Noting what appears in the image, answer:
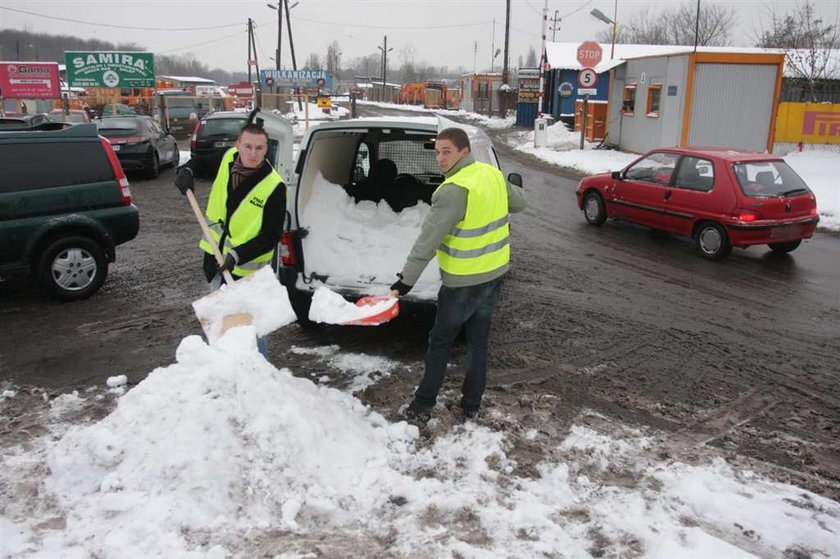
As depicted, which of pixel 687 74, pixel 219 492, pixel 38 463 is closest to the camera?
pixel 219 492

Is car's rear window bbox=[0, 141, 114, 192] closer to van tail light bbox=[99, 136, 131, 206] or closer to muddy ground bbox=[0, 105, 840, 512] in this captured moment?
van tail light bbox=[99, 136, 131, 206]

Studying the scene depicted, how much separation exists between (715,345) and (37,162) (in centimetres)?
699

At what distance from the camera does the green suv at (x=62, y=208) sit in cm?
683

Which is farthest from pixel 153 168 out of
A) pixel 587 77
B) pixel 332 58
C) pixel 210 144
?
pixel 332 58

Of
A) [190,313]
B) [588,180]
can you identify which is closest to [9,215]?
[190,313]

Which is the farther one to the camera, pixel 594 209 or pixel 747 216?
pixel 594 209

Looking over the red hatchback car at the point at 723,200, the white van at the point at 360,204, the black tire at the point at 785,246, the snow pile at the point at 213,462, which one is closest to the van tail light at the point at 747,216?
the red hatchback car at the point at 723,200

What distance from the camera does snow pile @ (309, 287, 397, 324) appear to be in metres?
4.30

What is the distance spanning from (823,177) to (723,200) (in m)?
8.57

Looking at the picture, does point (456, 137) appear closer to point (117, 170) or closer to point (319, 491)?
point (319, 491)

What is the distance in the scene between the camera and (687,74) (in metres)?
18.9

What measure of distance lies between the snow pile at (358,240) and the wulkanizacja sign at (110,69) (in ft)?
81.8

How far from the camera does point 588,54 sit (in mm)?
23359

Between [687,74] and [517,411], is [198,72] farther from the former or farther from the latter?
[517,411]
